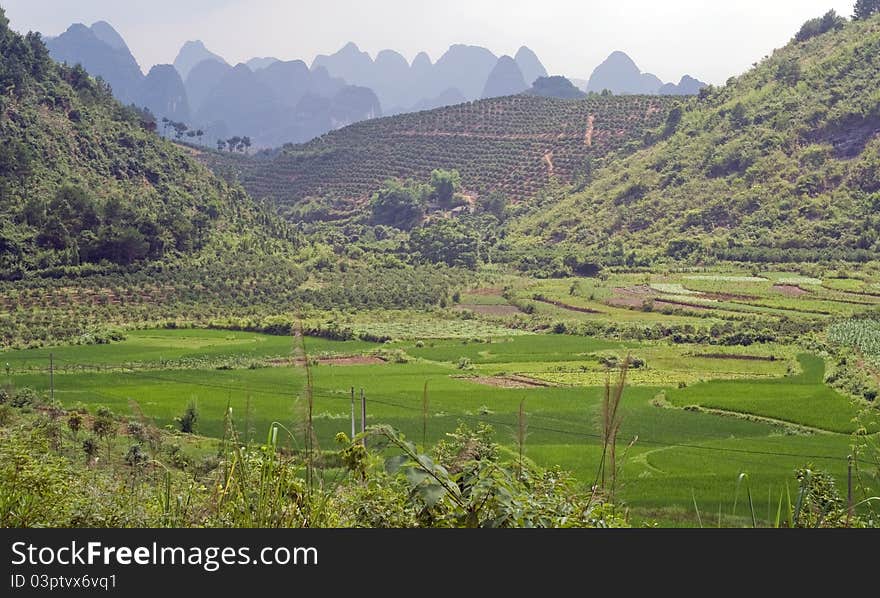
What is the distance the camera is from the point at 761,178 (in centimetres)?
6412

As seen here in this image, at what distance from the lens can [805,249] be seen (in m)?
54.6

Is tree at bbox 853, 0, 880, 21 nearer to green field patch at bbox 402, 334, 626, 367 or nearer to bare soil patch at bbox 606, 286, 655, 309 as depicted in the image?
bare soil patch at bbox 606, 286, 655, 309

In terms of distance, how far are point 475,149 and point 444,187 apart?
10376 millimetres

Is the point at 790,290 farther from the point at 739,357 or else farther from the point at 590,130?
the point at 590,130

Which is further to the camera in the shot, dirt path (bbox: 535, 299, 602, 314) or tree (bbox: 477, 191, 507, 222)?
tree (bbox: 477, 191, 507, 222)

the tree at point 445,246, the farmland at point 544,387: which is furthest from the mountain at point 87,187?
the tree at point 445,246

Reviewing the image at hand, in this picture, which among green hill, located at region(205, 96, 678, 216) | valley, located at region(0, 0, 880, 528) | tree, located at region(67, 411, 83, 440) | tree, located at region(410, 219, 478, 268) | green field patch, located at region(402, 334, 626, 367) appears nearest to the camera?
valley, located at region(0, 0, 880, 528)

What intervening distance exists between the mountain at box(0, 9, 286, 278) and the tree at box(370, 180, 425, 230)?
84.3 ft

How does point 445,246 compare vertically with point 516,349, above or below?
above

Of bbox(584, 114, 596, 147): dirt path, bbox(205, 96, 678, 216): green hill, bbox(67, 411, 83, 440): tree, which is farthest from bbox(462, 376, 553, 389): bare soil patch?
bbox(584, 114, 596, 147): dirt path

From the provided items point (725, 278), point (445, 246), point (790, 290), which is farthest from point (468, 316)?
point (445, 246)

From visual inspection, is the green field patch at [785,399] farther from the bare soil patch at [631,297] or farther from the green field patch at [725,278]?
the green field patch at [725,278]

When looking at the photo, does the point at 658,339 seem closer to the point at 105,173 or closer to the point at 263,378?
the point at 263,378

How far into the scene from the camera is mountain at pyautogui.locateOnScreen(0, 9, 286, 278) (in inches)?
1658
